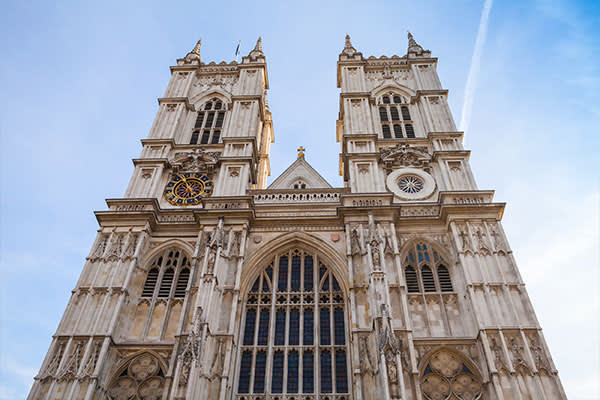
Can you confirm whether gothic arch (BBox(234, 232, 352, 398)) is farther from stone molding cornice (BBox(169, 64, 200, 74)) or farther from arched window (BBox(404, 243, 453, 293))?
stone molding cornice (BBox(169, 64, 200, 74))

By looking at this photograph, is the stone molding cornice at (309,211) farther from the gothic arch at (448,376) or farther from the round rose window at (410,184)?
the gothic arch at (448,376)

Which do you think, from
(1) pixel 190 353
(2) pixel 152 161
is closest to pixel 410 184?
(2) pixel 152 161

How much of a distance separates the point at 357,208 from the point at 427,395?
7.59 meters

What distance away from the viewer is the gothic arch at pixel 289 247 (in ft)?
63.2

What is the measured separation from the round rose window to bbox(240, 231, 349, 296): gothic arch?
5041 millimetres

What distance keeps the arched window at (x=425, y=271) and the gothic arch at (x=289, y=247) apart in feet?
8.42

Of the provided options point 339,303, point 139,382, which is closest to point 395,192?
point 339,303

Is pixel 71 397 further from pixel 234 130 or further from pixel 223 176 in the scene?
pixel 234 130

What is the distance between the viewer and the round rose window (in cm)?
2263

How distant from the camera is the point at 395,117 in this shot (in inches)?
1067

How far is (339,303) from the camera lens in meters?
18.6

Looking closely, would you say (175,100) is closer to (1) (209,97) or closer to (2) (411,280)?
(1) (209,97)

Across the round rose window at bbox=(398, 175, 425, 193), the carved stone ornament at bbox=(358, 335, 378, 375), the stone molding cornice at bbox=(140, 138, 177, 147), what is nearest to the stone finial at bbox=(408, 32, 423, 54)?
the round rose window at bbox=(398, 175, 425, 193)

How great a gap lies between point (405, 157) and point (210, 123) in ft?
35.1
